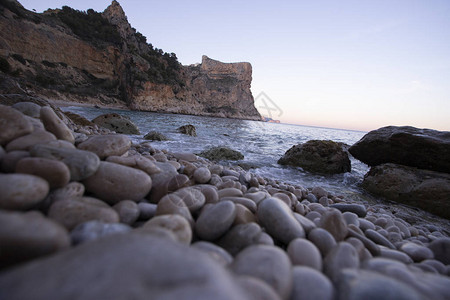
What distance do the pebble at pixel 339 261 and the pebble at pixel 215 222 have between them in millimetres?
549

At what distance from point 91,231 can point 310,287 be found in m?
0.94

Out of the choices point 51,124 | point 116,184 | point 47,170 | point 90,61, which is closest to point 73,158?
point 47,170

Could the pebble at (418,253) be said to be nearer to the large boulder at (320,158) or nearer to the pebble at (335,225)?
the pebble at (335,225)

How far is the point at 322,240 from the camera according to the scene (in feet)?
3.85

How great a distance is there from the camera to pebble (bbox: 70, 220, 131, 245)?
2.58ft

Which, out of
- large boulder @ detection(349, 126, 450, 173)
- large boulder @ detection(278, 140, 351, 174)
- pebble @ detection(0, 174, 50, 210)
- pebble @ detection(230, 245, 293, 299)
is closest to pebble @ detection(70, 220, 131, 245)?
pebble @ detection(0, 174, 50, 210)

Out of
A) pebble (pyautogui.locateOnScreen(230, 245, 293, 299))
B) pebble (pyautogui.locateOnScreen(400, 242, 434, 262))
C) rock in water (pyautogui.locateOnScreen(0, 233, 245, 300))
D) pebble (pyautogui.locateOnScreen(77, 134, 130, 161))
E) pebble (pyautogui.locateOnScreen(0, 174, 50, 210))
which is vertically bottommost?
pebble (pyautogui.locateOnScreen(400, 242, 434, 262))

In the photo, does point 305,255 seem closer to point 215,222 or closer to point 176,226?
point 215,222

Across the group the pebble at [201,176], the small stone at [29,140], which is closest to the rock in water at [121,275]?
the small stone at [29,140]

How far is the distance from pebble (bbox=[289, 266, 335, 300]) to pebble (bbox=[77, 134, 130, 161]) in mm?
1612

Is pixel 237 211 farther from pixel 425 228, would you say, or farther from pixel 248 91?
pixel 248 91

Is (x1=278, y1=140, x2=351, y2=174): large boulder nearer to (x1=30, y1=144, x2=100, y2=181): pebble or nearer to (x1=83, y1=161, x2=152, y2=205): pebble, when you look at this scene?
(x1=83, y1=161, x2=152, y2=205): pebble

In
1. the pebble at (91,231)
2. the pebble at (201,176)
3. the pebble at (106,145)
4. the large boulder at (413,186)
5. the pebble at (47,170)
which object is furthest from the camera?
the large boulder at (413,186)

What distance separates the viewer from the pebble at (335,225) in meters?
1.36
